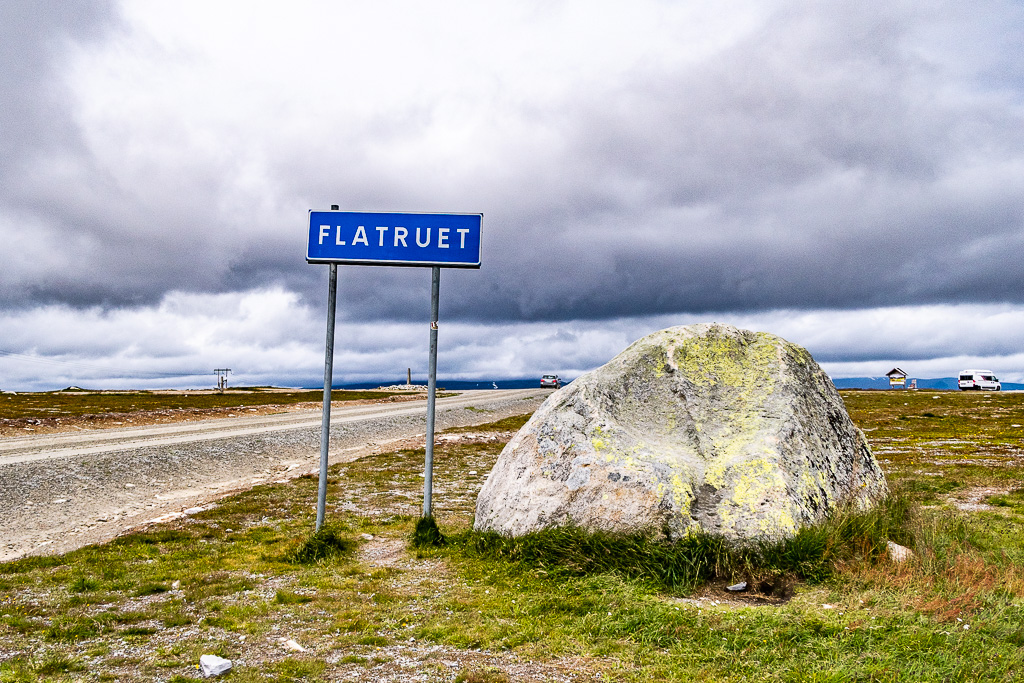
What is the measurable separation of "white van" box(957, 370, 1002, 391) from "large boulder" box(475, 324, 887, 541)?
121 meters

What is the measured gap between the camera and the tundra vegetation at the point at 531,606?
5.36 metres

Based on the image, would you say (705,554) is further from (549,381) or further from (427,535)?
(549,381)

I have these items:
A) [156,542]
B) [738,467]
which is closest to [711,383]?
[738,467]

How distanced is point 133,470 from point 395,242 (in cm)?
1403

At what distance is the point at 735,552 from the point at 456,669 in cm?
379

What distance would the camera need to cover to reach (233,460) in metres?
21.8

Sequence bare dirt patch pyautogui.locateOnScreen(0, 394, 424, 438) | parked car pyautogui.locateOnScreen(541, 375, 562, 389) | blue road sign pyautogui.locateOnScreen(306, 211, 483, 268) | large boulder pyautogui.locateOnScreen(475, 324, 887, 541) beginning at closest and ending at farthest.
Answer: large boulder pyautogui.locateOnScreen(475, 324, 887, 541) → blue road sign pyautogui.locateOnScreen(306, 211, 483, 268) → bare dirt patch pyautogui.locateOnScreen(0, 394, 424, 438) → parked car pyautogui.locateOnScreen(541, 375, 562, 389)

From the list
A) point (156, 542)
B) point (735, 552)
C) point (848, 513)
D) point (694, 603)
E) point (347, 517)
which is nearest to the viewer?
point (694, 603)

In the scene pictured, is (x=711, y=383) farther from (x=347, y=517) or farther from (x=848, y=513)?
(x=347, y=517)

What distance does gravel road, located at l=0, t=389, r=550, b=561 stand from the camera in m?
12.7

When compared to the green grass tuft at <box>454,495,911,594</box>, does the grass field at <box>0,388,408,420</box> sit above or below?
below

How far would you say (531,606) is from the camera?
6707mm

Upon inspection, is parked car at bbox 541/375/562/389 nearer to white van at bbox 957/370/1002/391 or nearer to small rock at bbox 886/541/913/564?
white van at bbox 957/370/1002/391

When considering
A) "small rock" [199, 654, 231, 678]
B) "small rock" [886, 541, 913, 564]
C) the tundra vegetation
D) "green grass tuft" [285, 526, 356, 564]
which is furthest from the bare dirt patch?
"small rock" [886, 541, 913, 564]
